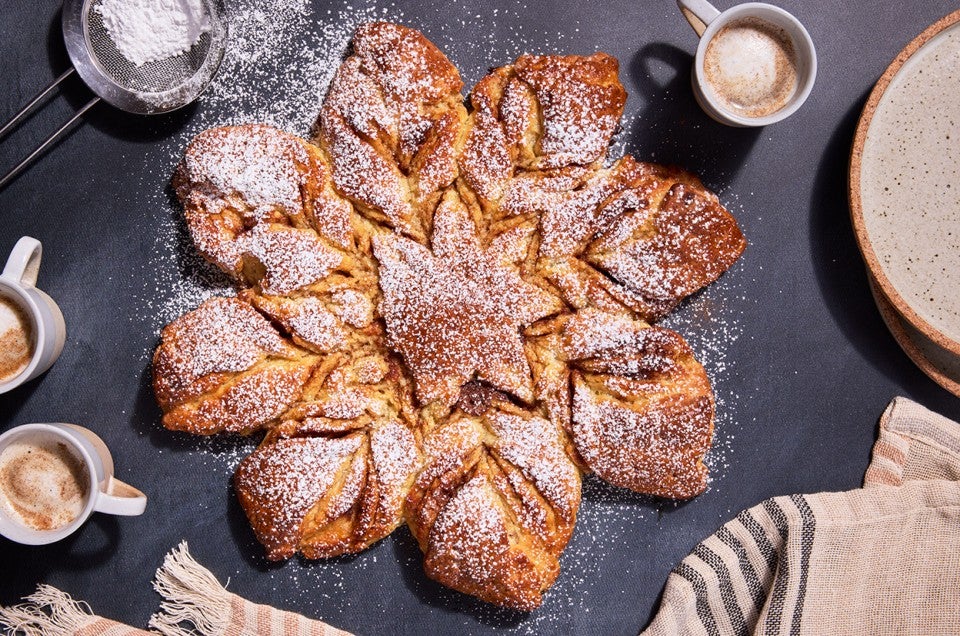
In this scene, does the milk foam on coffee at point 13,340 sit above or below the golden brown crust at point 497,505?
above

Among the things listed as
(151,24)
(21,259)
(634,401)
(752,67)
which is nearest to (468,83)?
(752,67)

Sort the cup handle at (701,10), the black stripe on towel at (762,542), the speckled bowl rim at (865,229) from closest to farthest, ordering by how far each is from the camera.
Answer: the cup handle at (701,10) < the speckled bowl rim at (865,229) < the black stripe on towel at (762,542)

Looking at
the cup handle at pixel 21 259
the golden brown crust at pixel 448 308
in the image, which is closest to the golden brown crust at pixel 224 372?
the golden brown crust at pixel 448 308

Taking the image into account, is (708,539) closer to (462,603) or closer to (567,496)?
(567,496)

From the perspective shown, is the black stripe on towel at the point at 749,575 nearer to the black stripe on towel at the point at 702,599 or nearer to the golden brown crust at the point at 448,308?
the black stripe on towel at the point at 702,599

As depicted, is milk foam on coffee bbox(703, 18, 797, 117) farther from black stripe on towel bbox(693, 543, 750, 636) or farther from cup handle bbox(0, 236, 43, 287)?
cup handle bbox(0, 236, 43, 287)

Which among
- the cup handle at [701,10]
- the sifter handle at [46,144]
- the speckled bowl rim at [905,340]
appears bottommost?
the speckled bowl rim at [905,340]
